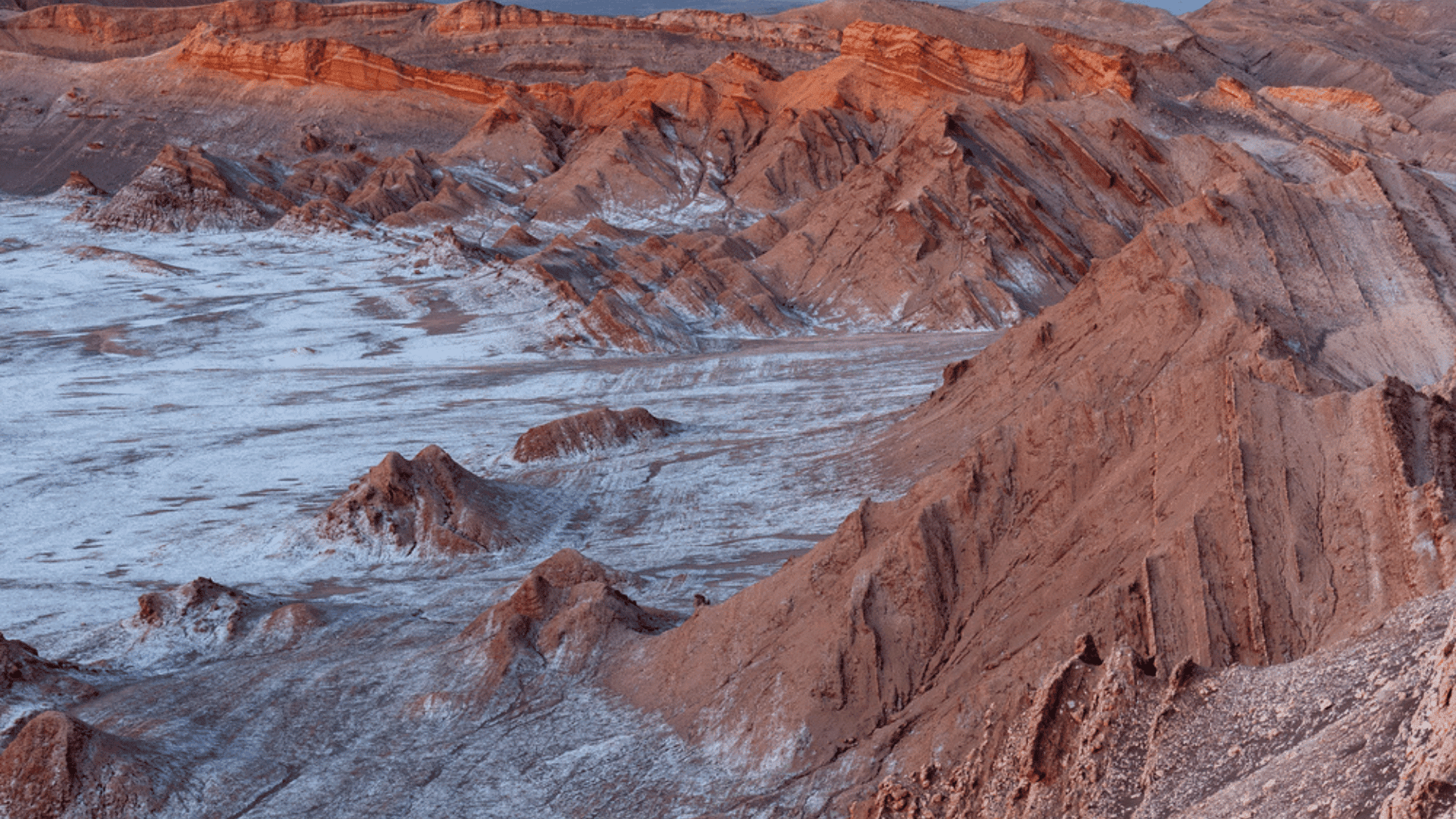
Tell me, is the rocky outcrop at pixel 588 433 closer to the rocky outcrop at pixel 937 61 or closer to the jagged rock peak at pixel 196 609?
the jagged rock peak at pixel 196 609

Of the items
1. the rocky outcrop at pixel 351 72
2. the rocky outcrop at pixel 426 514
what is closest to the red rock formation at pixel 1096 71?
the rocky outcrop at pixel 351 72

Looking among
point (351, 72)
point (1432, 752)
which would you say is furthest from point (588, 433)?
point (351, 72)

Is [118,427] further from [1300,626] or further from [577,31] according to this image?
[577,31]

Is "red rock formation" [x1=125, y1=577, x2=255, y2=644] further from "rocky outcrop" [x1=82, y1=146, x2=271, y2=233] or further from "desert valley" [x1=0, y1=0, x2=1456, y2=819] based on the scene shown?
"rocky outcrop" [x1=82, y1=146, x2=271, y2=233]

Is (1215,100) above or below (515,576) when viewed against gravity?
above

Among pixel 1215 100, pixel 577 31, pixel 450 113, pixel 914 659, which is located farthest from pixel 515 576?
pixel 577 31

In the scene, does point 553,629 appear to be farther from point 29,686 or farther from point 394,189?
point 394,189

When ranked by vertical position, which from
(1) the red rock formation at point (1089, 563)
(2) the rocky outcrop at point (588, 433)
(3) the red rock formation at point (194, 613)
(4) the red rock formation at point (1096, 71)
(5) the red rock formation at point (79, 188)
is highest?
(4) the red rock formation at point (1096, 71)

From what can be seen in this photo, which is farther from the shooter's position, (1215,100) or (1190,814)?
(1215,100)
